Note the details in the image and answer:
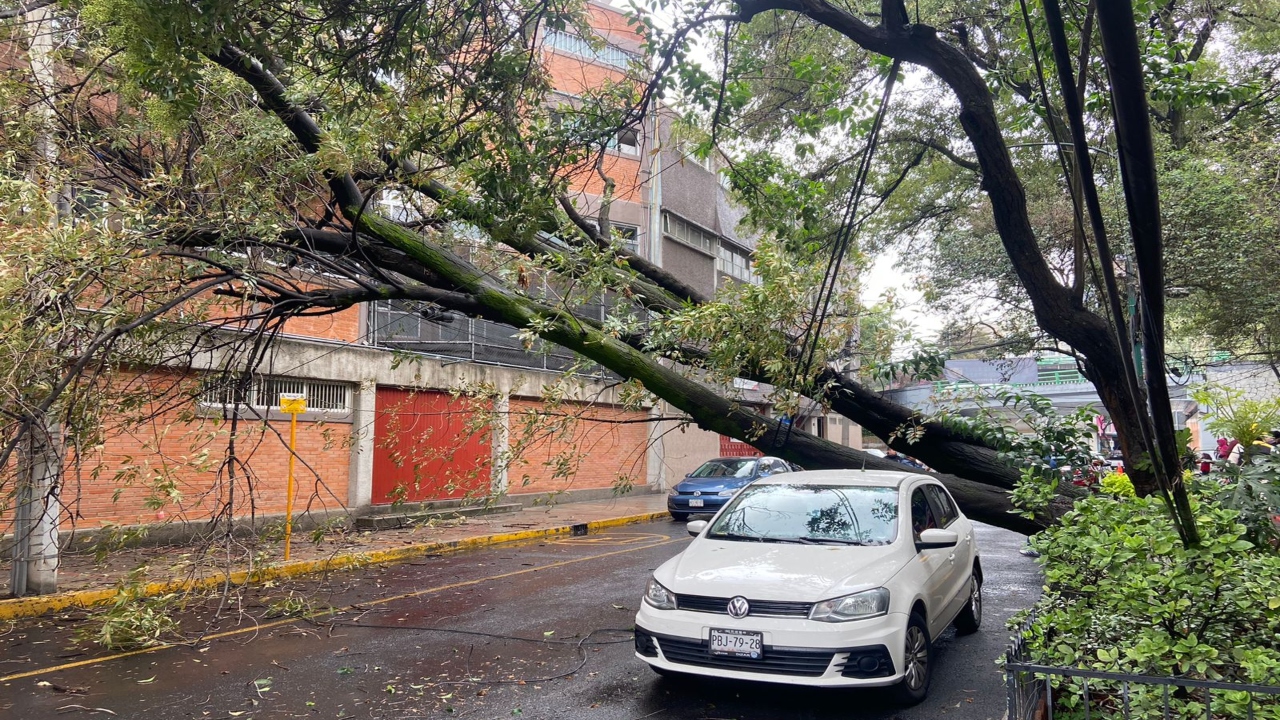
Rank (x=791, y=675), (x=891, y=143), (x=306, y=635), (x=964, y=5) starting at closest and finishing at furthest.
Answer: (x=791, y=675)
(x=306, y=635)
(x=964, y=5)
(x=891, y=143)

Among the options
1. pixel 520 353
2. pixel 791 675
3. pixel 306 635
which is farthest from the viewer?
pixel 520 353

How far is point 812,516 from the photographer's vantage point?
258 inches

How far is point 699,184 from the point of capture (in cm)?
2700

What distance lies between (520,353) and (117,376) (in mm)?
13747

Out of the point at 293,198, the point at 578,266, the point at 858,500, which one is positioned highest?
the point at 293,198

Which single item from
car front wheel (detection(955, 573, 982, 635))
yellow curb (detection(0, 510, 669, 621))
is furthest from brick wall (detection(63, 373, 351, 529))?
car front wheel (detection(955, 573, 982, 635))

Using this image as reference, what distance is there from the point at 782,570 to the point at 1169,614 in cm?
241

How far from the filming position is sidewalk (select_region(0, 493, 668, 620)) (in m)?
6.61

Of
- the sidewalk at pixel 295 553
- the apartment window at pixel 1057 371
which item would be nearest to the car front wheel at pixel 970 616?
the sidewalk at pixel 295 553

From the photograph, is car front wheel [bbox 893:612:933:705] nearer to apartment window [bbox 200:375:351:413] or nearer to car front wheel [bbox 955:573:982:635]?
car front wheel [bbox 955:573:982:635]

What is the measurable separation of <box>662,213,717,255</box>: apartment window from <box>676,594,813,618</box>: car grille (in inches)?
802

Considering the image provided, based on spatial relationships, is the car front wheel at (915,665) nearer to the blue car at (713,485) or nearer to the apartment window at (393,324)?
the blue car at (713,485)

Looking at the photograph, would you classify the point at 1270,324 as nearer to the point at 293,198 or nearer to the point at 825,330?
the point at 825,330

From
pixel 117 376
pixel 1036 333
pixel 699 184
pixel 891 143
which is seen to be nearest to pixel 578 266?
pixel 117 376
